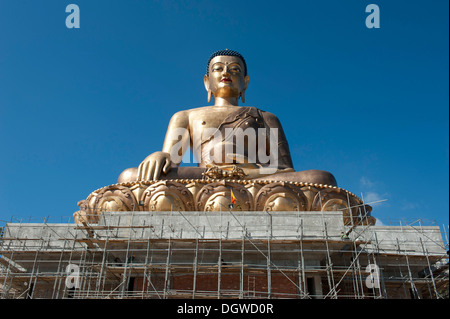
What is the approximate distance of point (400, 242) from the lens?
25.8 ft

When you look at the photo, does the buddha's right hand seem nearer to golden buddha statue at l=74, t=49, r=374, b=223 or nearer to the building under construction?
golden buddha statue at l=74, t=49, r=374, b=223

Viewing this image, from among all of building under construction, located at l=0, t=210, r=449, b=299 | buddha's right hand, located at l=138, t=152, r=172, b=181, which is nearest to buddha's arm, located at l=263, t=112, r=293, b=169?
buddha's right hand, located at l=138, t=152, r=172, b=181

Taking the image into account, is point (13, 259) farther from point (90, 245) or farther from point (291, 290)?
point (291, 290)

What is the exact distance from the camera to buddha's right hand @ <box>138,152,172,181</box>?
30.9 feet

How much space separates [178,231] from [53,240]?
6.93ft

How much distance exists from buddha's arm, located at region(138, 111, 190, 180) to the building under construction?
1776 mm

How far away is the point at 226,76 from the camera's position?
41.8ft

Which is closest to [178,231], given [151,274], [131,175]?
[151,274]

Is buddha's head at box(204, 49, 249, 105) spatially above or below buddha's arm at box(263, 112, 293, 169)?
above

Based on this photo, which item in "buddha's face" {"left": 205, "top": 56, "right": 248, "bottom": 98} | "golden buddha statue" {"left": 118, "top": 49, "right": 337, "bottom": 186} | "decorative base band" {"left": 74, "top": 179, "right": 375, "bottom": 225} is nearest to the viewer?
"decorative base band" {"left": 74, "top": 179, "right": 375, "bottom": 225}

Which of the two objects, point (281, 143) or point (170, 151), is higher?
point (281, 143)

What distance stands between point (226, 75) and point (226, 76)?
1.0 inches

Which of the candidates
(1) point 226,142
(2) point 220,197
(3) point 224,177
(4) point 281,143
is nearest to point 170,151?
(1) point 226,142

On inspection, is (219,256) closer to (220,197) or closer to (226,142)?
(220,197)
